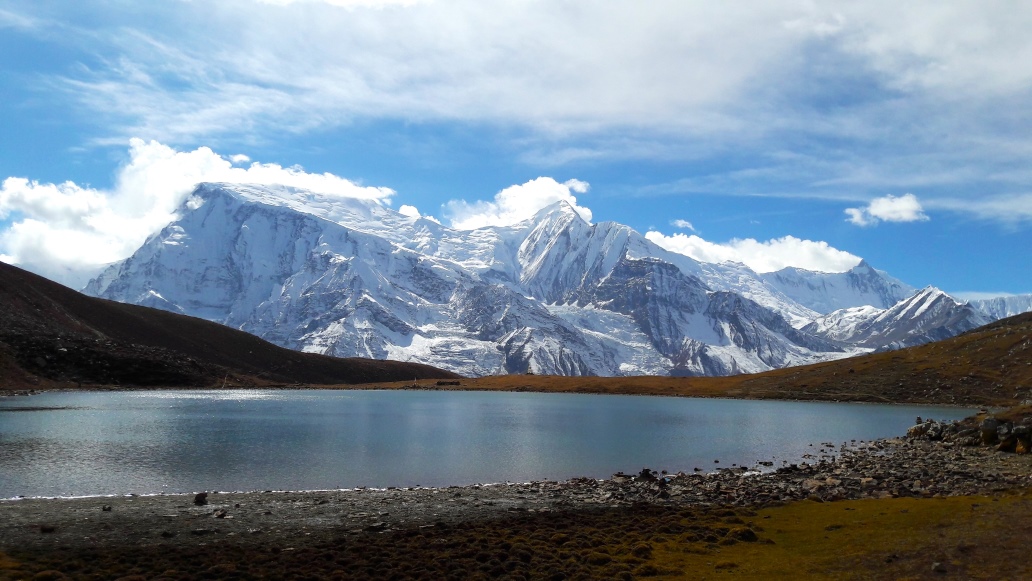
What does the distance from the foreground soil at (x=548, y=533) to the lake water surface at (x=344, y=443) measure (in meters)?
8.35

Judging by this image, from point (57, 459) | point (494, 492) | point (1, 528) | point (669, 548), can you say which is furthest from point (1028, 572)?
point (57, 459)

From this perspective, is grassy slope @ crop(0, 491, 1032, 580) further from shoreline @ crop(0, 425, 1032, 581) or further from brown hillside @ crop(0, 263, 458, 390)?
brown hillside @ crop(0, 263, 458, 390)

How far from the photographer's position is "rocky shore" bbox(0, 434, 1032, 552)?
2977 cm

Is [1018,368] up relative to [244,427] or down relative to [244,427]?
up

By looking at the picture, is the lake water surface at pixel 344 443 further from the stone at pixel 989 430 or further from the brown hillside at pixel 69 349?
the brown hillside at pixel 69 349

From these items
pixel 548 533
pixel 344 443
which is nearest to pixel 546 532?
pixel 548 533

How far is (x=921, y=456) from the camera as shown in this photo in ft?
191

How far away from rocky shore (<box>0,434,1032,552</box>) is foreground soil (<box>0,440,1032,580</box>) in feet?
0.49

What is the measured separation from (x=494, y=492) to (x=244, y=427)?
159ft

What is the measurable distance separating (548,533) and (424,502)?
1134 centimetres

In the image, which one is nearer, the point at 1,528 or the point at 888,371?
the point at 1,528

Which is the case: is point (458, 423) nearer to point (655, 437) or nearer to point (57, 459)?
point (655, 437)

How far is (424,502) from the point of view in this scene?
39.3 metres

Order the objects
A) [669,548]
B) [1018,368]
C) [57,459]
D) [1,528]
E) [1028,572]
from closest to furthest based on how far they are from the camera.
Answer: [1028,572] < [669,548] < [1,528] < [57,459] < [1018,368]
